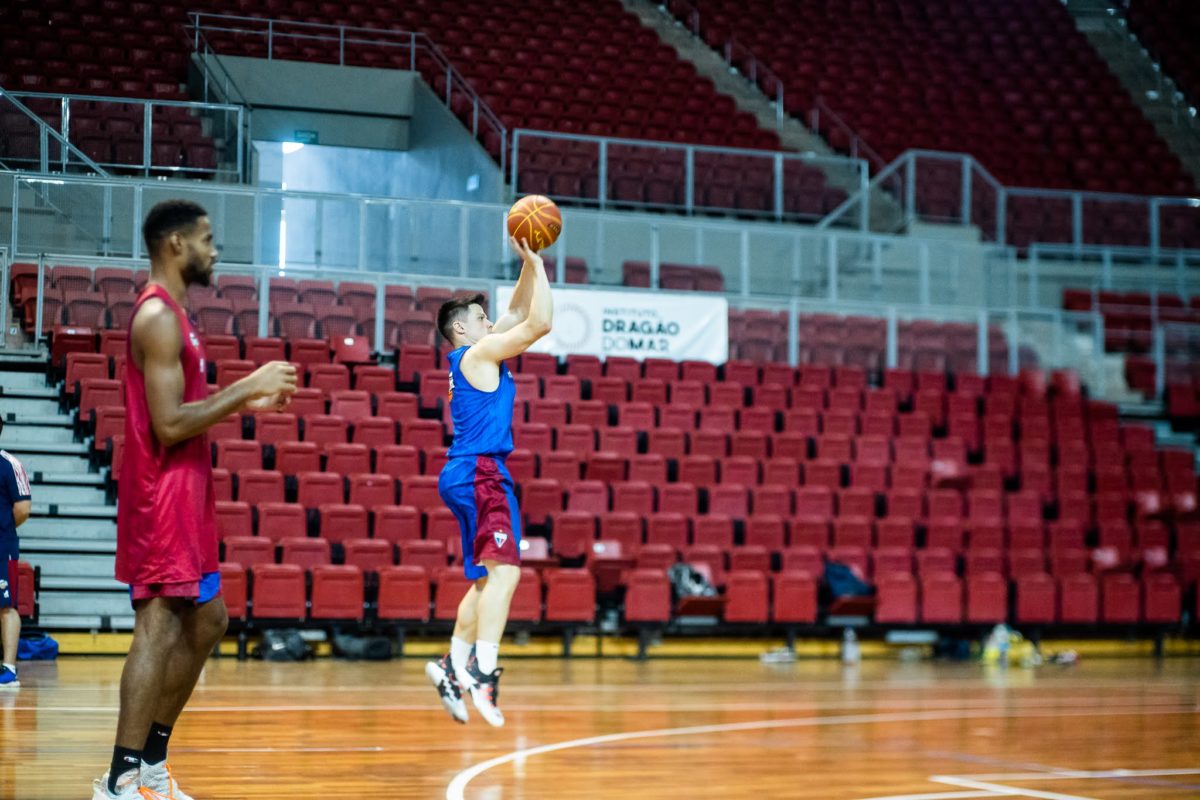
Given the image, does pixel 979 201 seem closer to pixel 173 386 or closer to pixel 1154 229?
pixel 1154 229

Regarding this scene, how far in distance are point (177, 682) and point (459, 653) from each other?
2.13 metres

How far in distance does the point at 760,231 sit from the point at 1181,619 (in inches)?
241

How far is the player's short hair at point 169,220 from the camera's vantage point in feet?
14.0

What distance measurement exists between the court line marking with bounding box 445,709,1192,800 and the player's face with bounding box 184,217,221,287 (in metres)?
1.99

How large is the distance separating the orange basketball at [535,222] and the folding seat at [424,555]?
253 inches

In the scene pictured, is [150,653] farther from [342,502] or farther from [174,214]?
[342,502]

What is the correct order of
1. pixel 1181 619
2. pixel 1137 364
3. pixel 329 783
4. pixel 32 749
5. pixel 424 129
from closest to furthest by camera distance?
pixel 329 783
pixel 32 749
pixel 1181 619
pixel 1137 364
pixel 424 129

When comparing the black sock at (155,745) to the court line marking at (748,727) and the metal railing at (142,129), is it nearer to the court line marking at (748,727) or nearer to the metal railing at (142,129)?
the court line marking at (748,727)

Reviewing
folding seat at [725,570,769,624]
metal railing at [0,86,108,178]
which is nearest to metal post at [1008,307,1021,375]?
folding seat at [725,570,769,624]

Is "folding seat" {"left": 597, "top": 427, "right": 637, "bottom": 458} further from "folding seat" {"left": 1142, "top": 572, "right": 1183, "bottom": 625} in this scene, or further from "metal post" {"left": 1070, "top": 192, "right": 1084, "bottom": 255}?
"metal post" {"left": 1070, "top": 192, "right": 1084, "bottom": 255}

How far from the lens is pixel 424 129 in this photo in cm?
2058

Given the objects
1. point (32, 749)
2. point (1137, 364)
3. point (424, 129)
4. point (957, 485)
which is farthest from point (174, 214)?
point (424, 129)

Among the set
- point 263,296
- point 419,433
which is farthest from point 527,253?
point 263,296

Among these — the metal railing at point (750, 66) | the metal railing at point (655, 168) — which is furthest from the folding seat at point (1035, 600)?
the metal railing at point (750, 66)
